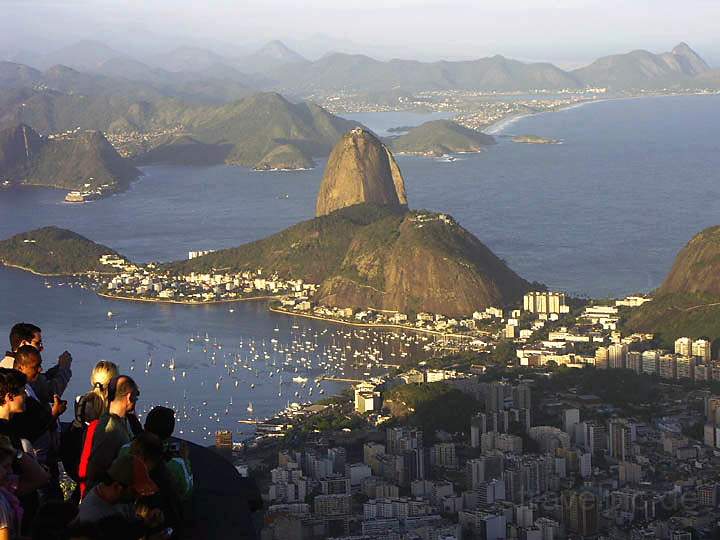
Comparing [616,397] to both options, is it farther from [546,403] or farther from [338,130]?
[338,130]

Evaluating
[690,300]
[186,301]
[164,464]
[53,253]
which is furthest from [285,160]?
[164,464]

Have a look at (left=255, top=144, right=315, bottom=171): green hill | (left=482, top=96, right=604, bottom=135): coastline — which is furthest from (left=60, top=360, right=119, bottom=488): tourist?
(left=482, top=96, right=604, bottom=135): coastline

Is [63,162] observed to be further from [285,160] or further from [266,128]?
[266,128]

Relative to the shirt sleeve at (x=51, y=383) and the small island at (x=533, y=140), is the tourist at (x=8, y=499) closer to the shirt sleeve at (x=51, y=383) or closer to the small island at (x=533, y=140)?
the shirt sleeve at (x=51, y=383)

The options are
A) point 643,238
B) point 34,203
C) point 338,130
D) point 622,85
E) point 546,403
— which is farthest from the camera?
point 622,85

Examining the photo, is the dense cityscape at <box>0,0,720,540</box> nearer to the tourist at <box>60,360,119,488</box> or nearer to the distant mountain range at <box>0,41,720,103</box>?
the tourist at <box>60,360,119,488</box>

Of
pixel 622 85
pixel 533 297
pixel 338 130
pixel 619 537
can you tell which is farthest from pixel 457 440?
pixel 622 85
